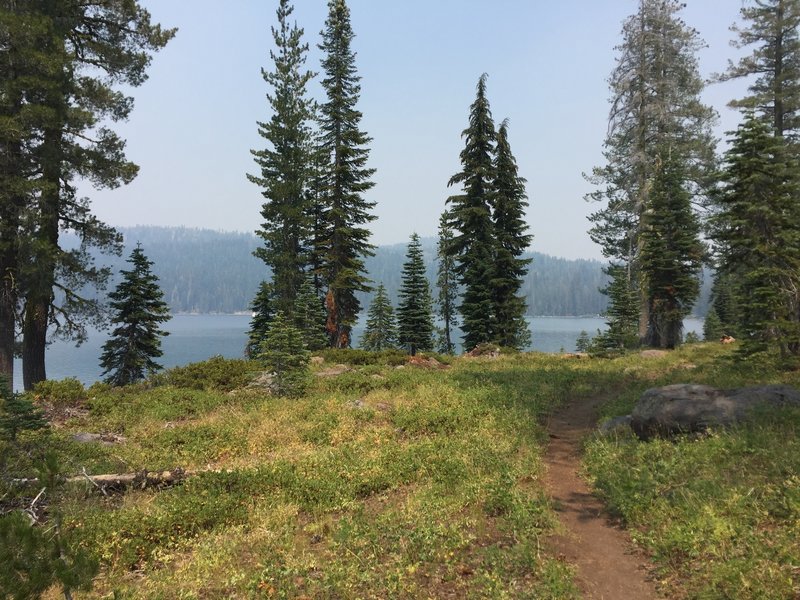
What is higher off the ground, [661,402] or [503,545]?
[661,402]

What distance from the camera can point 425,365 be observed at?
81.8 ft

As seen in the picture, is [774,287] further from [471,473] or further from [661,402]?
[471,473]

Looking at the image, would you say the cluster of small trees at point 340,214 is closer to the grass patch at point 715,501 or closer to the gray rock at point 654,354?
the gray rock at point 654,354

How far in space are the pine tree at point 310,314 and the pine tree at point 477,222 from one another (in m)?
11.4

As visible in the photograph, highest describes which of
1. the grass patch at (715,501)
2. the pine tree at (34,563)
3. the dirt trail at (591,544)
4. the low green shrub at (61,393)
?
the pine tree at (34,563)

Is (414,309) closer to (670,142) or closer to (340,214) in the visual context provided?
(340,214)

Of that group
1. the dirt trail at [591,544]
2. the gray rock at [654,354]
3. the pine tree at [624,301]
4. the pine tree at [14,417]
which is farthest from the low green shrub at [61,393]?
the pine tree at [624,301]

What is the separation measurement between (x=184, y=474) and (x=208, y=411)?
20.0ft

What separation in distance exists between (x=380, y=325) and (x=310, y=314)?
74.4 feet

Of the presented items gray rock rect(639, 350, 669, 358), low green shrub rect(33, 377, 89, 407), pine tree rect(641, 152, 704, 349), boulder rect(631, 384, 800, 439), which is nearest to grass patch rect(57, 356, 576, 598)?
low green shrub rect(33, 377, 89, 407)

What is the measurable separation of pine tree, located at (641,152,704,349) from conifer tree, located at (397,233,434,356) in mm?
20273

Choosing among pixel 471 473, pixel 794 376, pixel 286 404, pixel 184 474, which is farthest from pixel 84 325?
pixel 794 376

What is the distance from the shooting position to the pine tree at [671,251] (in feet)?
91.0

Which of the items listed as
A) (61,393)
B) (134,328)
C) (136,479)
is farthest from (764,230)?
(134,328)
